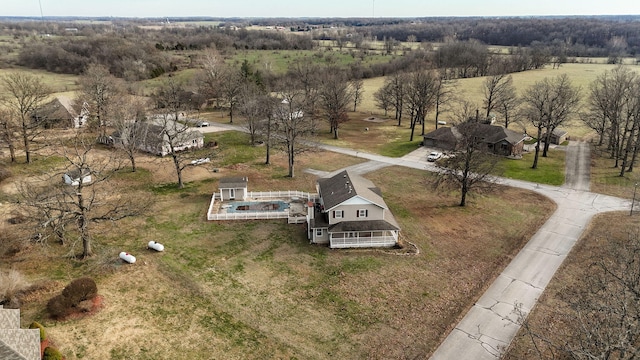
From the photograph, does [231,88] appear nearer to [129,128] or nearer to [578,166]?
[129,128]

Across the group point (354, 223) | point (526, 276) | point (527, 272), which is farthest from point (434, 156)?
point (526, 276)

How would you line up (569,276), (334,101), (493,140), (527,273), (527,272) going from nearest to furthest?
(569,276), (527,273), (527,272), (493,140), (334,101)

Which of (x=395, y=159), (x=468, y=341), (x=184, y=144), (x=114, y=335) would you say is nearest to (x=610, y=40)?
(x=395, y=159)

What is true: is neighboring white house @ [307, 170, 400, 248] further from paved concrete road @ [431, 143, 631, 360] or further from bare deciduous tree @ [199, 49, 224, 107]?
bare deciduous tree @ [199, 49, 224, 107]

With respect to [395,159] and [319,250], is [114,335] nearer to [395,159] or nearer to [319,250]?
[319,250]

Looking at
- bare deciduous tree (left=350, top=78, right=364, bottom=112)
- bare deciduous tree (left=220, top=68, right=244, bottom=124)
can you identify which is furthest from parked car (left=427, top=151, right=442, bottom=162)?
bare deciduous tree (left=220, top=68, right=244, bottom=124)

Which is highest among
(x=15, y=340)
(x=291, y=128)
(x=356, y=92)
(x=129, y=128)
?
(x=356, y=92)
